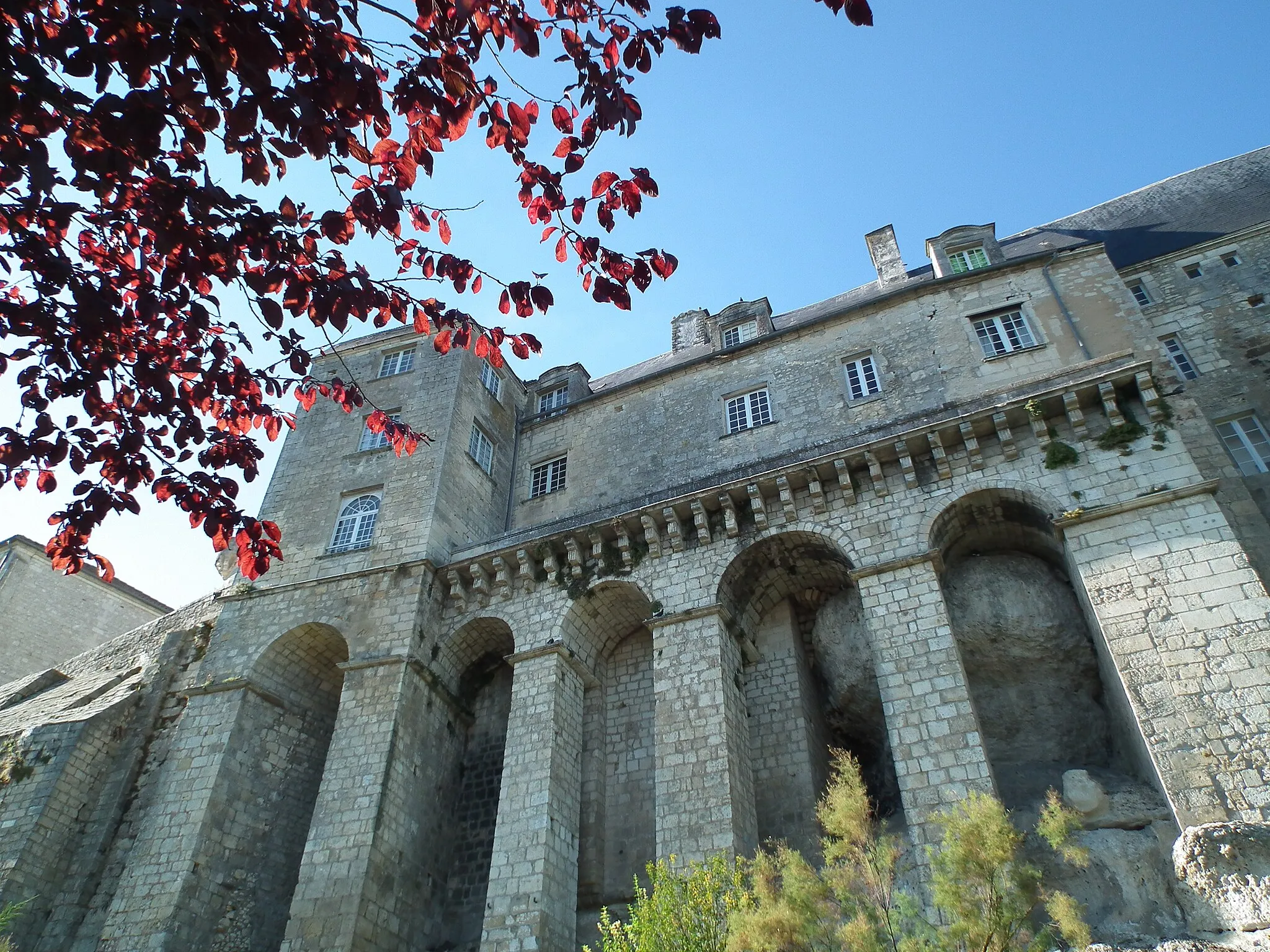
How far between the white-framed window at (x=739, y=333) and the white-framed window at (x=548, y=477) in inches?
167

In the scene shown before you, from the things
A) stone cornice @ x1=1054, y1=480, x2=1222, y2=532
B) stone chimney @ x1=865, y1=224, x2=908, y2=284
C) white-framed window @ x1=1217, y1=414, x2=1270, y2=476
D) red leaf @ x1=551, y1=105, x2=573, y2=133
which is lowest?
red leaf @ x1=551, y1=105, x2=573, y2=133

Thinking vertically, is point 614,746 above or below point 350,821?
above

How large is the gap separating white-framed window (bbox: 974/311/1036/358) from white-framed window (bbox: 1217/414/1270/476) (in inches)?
143

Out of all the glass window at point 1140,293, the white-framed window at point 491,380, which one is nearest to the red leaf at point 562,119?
the white-framed window at point 491,380

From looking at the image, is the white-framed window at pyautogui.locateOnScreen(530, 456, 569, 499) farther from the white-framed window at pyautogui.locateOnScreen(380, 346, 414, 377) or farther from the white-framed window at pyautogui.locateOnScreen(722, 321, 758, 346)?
the white-framed window at pyautogui.locateOnScreen(722, 321, 758, 346)

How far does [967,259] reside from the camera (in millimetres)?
17469

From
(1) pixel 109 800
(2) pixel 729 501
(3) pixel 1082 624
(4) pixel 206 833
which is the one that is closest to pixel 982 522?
(3) pixel 1082 624

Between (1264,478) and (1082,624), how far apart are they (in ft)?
16.0

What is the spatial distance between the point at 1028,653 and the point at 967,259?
A: 863 centimetres

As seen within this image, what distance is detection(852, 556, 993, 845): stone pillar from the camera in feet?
33.0

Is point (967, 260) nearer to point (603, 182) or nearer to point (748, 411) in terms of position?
point (748, 411)

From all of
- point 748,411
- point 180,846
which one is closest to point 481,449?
point 748,411

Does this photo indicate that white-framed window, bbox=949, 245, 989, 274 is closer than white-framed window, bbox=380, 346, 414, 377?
Yes

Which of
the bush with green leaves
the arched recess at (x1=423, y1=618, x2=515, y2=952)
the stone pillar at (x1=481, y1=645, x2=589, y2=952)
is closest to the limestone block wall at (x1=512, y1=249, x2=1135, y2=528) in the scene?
the arched recess at (x1=423, y1=618, x2=515, y2=952)
